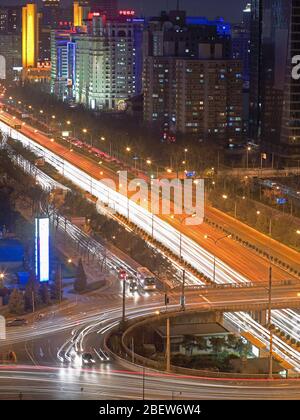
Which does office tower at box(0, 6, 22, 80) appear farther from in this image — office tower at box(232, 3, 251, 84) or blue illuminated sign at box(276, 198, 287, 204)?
blue illuminated sign at box(276, 198, 287, 204)

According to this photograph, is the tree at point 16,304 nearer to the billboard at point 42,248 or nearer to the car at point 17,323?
the car at point 17,323

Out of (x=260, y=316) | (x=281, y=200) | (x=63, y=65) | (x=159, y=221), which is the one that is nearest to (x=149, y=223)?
(x=159, y=221)

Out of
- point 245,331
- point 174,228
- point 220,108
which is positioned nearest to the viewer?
point 245,331

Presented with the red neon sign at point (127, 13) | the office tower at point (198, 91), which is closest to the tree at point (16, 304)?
the office tower at point (198, 91)

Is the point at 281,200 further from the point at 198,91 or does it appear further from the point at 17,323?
the point at 198,91

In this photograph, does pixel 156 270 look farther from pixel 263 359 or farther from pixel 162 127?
pixel 162 127
